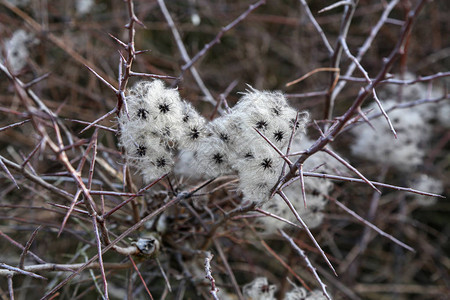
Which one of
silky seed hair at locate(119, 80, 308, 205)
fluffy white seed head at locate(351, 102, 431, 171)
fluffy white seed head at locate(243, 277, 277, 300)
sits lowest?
fluffy white seed head at locate(243, 277, 277, 300)

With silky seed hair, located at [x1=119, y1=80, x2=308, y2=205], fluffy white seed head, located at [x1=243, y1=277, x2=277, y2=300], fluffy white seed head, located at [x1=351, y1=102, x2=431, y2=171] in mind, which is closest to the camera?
silky seed hair, located at [x1=119, y1=80, x2=308, y2=205]

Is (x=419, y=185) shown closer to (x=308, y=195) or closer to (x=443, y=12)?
(x=308, y=195)

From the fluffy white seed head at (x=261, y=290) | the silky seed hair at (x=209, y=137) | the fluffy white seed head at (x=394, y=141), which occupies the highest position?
the silky seed hair at (x=209, y=137)

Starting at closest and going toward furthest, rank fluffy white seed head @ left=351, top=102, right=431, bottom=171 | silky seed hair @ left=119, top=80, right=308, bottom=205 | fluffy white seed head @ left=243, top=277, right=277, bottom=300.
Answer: silky seed hair @ left=119, top=80, right=308, bottom=205, fluffy white seed head @ left=243, top=277, right=277, bottom=300, fluffy white seed head @ left=351, top=102, right=431, bottom=171

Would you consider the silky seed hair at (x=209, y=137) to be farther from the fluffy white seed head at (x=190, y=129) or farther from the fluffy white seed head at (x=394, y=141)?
the fluffy white seed head at (x=394, y=141)

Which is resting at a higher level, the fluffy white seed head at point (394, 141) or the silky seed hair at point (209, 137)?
the silky seed hair at point (209, 137)

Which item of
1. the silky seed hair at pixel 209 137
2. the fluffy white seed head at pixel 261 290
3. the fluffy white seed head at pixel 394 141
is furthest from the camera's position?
the fluffy white seed head at pixel 394 141

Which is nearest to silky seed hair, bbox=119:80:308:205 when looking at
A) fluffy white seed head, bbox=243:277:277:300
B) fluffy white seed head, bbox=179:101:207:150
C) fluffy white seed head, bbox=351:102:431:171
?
fluffy white seed head, bbox=179:101:207:150

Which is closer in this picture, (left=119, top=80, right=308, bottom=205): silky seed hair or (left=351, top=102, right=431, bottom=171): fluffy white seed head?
(left=119, top=80, right=308, bottom=205): silky seed hair

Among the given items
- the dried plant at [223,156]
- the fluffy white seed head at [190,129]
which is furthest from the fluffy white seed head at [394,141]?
the fluffy white seed head at [190,129]

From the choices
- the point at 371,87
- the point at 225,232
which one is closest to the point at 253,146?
the point at 371,87

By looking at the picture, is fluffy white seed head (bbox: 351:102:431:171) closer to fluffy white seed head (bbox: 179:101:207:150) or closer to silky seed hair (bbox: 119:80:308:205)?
silky seed hair (bbox: 119:80:308:205)
